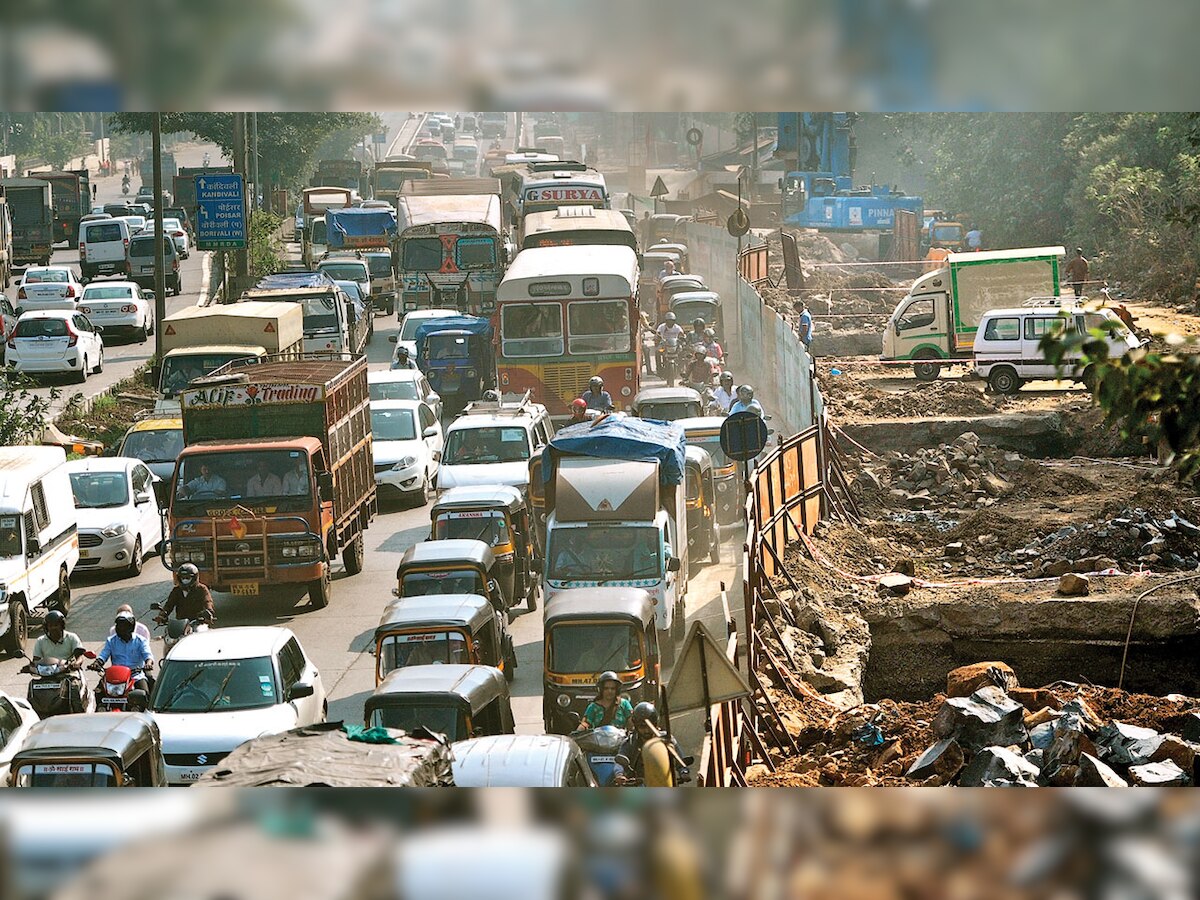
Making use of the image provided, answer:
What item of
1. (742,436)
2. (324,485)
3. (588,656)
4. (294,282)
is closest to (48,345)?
(294,282)

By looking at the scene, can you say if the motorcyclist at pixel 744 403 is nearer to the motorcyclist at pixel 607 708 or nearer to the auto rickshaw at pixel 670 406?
the auto rickshaw at pixel 670 406

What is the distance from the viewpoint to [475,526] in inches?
679

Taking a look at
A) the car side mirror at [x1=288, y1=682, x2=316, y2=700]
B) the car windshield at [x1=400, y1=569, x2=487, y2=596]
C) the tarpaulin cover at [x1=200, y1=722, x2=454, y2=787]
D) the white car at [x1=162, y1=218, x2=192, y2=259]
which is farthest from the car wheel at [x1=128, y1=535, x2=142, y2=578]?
the white car at [x1=162, y1=218, x2=192, y2=259]

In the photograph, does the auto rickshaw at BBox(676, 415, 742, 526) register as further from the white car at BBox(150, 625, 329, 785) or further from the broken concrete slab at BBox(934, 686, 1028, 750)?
the white car at BBox(150, 625, 329, 785)

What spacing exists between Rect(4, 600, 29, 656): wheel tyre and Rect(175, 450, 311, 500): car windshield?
8.04ft

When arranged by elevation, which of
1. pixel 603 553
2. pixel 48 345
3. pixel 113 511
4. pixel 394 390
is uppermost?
pixel 48 345

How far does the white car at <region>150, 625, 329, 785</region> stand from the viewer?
1184 cm

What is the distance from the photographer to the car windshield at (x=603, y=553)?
15.3m

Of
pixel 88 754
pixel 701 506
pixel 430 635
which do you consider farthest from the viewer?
pixel 701 506

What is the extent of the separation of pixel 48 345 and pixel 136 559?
14.0 m

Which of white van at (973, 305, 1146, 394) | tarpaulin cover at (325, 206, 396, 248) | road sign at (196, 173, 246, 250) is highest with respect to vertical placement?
tarpaulin cover at (325, 206, 396, 248)

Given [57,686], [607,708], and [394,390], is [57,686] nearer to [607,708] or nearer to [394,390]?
[607,708]

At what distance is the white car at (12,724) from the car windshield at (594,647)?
4244 millimetres
